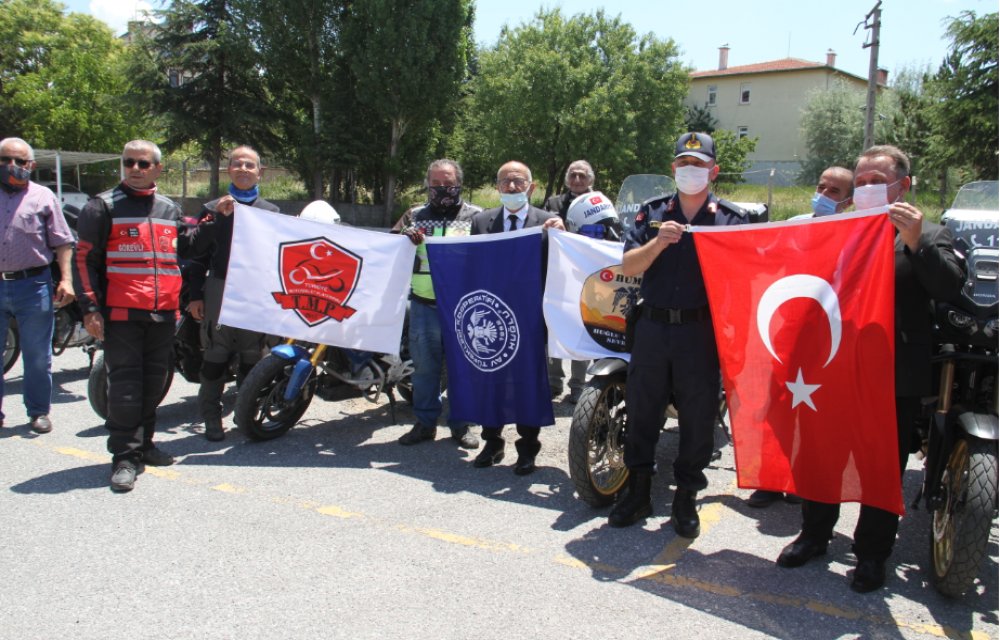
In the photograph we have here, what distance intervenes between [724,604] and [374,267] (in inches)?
127

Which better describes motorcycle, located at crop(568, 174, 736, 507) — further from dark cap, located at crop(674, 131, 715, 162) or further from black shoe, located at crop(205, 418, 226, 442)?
black shoe, located at crop(205, 418, 226, 442)

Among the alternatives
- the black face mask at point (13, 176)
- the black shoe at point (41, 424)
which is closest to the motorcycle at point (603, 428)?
the black shoe at point (41, 424)

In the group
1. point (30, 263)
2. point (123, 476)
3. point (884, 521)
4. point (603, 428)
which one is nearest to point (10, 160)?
point (30, 263)

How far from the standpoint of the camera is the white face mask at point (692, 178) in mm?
3820

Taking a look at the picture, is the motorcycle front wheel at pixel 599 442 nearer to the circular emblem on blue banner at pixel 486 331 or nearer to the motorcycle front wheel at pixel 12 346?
the circular emblem on blue banner at pixel 486 331

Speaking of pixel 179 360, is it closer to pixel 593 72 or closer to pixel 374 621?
pixel 374 621

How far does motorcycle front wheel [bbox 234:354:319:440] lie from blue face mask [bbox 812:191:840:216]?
379 centimetres

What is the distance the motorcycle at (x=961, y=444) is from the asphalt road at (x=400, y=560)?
0.25m

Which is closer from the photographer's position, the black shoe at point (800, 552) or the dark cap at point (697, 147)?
the black shoe at point (800, 552)

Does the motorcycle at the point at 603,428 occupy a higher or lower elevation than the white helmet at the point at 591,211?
lower

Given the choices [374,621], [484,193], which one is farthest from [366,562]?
[484,193]

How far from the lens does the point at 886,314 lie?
10.8ft

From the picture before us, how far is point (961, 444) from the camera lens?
3490mm

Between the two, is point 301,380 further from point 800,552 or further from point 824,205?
point 824,205
